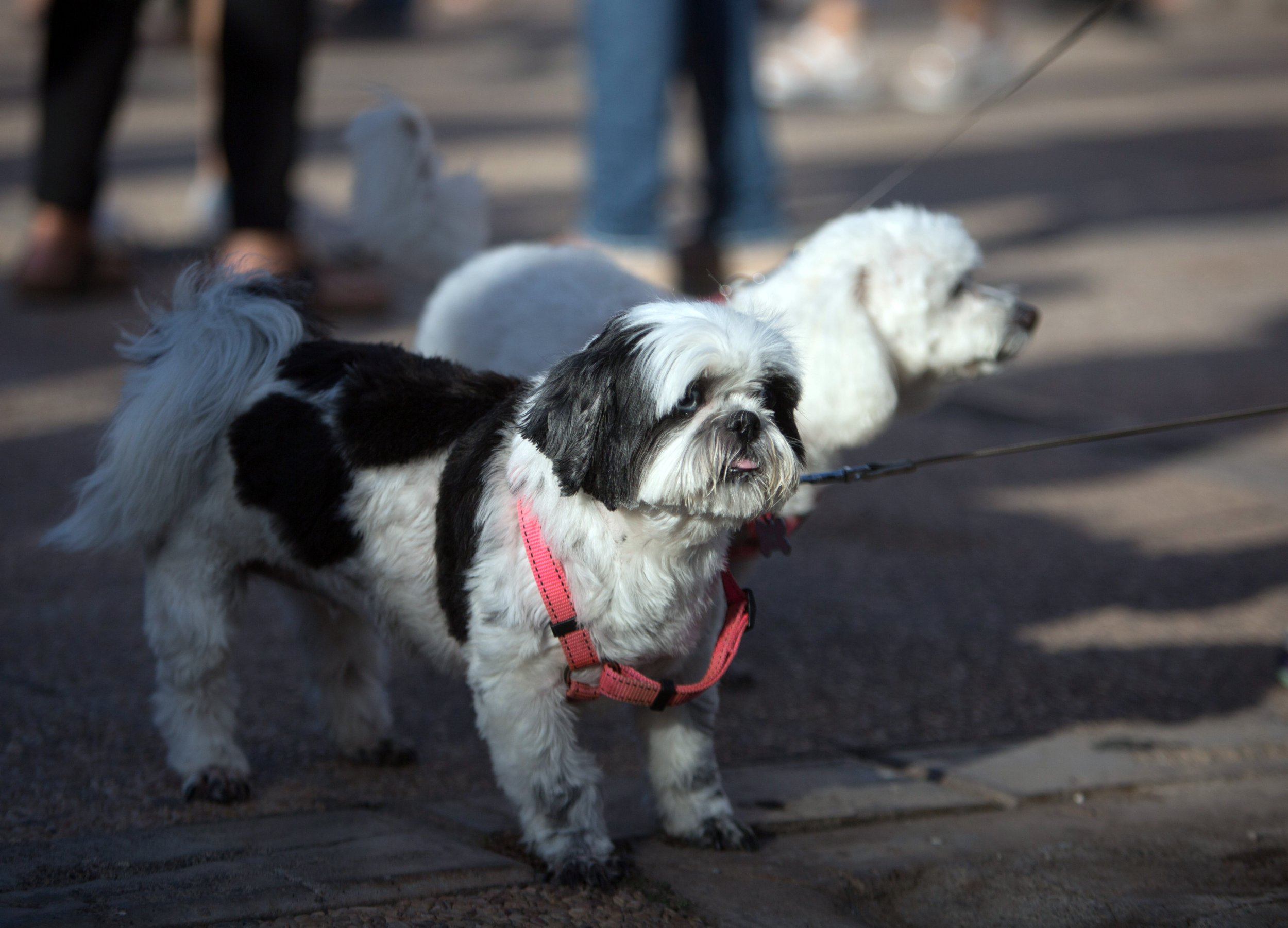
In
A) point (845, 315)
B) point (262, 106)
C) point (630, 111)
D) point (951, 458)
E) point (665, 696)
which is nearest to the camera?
point (665, 696)

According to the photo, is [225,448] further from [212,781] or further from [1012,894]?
[1012,894]

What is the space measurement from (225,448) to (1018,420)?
13.3ft

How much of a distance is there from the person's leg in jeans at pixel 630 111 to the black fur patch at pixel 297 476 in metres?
3.57

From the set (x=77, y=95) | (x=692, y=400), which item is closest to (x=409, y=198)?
(x=692, y=400)

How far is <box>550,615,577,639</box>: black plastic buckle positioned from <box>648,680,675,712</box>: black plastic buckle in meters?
0.23

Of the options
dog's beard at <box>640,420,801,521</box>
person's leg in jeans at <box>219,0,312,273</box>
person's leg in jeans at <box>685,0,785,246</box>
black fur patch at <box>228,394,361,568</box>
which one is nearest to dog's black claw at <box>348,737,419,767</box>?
black fur patch at <box>228,394,361,568</box>

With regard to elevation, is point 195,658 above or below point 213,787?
above

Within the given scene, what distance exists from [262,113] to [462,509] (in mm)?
4331

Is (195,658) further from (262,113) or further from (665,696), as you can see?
(262,113)

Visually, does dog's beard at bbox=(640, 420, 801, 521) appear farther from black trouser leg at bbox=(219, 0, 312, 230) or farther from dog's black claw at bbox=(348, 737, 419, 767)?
black trouser leg at bbox=(219, 0, 312, 230)

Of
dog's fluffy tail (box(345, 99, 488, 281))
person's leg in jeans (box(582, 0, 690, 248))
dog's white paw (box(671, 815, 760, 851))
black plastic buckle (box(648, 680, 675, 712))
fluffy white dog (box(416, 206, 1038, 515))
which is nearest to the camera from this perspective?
black plastic buckle (box(648, 680, 675, 712))

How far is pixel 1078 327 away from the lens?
7.62 meters

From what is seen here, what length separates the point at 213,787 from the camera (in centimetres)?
298

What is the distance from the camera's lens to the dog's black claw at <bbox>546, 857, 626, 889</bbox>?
261 centimetres
